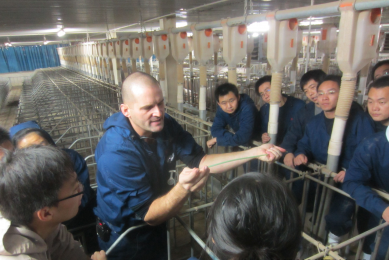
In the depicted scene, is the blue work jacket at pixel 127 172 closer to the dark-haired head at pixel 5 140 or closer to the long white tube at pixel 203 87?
the dark-haired head at pixel 5 140

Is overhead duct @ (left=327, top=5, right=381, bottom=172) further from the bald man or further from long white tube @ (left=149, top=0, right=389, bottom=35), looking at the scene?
the bald man

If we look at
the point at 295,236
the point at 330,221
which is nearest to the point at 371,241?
the point at 330,221

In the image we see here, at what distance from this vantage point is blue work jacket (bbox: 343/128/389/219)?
1.61 m

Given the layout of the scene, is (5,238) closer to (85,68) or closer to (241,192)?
(241,192)

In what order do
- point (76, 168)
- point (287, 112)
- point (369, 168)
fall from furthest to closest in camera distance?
point (287, 112) < point (76, 168) < point (369, 168)

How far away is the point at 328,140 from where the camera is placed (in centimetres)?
215

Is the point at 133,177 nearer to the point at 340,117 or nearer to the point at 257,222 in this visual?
the point at 257,222

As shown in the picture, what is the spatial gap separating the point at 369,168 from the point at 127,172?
1563mm

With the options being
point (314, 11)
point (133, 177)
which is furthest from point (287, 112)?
point (133, 177)

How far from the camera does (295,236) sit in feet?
2.52

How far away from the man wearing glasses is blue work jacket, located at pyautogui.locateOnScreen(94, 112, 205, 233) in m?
1.22

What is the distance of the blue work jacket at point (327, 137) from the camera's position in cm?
203

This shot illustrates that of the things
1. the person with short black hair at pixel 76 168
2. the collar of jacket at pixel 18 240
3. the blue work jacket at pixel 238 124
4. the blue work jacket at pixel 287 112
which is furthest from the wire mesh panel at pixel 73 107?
the collar of jacket at pixel 18 240

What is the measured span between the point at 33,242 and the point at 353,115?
2.31 metres
